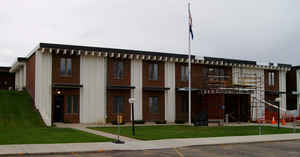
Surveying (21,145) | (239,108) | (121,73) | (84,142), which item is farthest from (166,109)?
(21,145)

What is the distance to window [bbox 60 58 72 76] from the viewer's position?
103 feet

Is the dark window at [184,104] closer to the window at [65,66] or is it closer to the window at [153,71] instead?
the window at [153,71]

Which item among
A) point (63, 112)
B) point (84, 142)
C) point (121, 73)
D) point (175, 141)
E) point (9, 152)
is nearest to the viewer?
point (9, 152)

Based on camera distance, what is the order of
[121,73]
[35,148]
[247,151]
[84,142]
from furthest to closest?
[121,73] < [84,142] < [247,151] < [35,148]

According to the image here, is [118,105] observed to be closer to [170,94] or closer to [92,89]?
[92,89]

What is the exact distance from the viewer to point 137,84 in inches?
1361

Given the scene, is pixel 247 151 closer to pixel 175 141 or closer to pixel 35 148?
pixel 175 141

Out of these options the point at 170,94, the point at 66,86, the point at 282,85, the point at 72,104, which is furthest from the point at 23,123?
the point at 282,85

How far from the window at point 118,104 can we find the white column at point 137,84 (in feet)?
4.19

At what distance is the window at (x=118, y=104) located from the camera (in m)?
33.4

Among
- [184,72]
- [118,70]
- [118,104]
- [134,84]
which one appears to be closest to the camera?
[118,104]

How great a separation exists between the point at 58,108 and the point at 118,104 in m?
5.50

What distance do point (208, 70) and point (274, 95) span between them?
1009 cm

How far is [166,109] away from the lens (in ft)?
118
